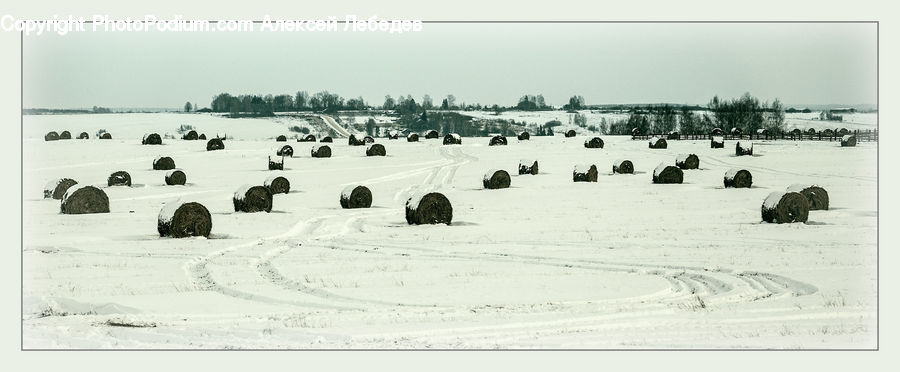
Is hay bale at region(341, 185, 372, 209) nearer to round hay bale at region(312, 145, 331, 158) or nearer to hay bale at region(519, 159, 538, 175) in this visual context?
hay bale at region(519, 159, 538, 175)

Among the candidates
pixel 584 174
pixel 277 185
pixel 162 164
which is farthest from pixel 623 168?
pixel 162 164

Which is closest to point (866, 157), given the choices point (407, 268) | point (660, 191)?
point (660, 191)

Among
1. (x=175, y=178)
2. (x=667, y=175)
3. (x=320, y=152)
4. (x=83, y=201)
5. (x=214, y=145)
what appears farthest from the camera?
(x=214, y=145)

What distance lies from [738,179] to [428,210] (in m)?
16.6

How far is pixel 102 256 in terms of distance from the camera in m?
18.0

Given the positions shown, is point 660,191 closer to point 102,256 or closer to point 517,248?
point 517,248

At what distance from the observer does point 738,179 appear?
35.4 metres

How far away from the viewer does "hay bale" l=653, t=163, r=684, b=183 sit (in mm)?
37875

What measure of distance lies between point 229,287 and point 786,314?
814 cm

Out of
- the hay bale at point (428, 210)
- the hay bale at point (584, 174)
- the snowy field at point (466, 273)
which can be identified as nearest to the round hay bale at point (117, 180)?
the snowy field at point (466, 273)

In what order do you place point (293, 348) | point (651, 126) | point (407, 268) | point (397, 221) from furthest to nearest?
point (651, 126)
point (397, 221)
point (407, 268)
point (293, 348)

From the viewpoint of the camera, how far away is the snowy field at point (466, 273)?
11680 mm

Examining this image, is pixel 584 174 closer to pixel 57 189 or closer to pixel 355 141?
pixel 57 189

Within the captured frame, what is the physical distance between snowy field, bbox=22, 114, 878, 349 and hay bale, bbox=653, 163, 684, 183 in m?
3.43
